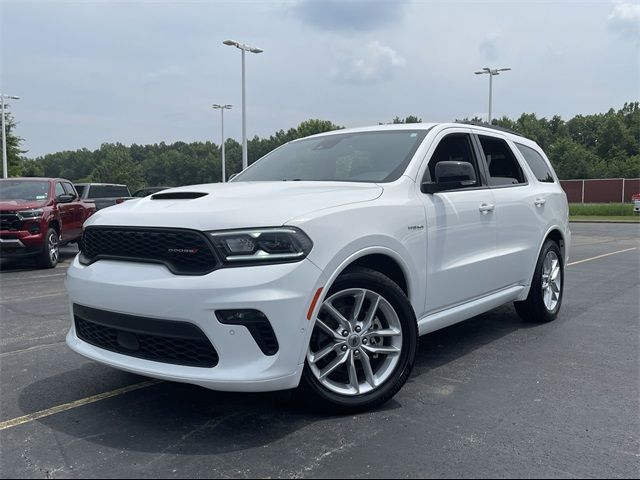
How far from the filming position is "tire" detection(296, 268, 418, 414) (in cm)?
318

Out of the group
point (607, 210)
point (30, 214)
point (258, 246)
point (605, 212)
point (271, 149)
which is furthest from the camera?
point (271, 149)

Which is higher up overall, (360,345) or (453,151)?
(453,151)

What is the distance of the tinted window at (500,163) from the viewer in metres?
4.97

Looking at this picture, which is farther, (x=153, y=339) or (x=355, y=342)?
(x=355, y=342)

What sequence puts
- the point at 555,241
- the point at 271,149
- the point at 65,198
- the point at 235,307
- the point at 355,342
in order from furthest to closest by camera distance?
the point at 271,149 < the point at 65,198 < the point at 555,241 < the point at 355,342 < the point at 235,307

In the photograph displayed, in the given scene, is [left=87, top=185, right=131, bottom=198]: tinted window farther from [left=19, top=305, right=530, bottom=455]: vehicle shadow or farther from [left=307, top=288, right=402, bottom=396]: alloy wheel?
[left=307, top=288, right=402, bottom=396]: alloy wheel

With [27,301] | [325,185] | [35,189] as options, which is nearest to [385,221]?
[325,185]

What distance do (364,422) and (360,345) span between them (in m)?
0.43

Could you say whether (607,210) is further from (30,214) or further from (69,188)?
(30,214)

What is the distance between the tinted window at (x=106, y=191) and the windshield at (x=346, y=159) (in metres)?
12.6

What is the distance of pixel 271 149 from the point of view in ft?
249

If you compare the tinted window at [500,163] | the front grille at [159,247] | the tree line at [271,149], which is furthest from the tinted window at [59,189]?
the tree line at [271,149]

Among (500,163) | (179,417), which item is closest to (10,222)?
(179,417)

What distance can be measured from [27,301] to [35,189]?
5.10 m
